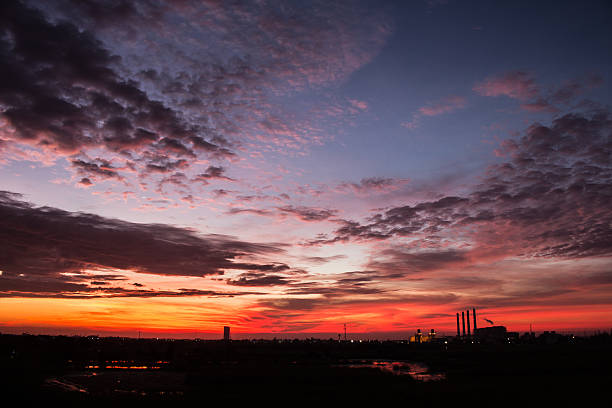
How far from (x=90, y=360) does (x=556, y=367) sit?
90368 millimetres

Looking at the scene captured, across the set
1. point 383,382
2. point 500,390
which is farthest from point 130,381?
point 500,390

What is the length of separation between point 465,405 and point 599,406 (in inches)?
410

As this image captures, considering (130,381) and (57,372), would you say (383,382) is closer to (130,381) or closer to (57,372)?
(130,381)

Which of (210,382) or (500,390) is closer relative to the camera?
(500,390)

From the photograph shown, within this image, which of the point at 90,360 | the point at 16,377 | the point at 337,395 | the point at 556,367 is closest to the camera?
the point at 337,395

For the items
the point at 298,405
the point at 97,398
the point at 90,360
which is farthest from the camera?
the point at 90,360

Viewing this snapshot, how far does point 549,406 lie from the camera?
Answer: 34.0 m

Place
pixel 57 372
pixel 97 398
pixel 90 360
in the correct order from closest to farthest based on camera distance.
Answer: pixel 97 398
pixel 57 372
pixel 90 360

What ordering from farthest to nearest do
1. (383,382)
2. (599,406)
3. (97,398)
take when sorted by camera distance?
(383,382) → (97,398) → (599,406)

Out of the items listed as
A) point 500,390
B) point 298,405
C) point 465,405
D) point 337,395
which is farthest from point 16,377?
point 500,390

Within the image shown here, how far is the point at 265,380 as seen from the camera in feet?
174

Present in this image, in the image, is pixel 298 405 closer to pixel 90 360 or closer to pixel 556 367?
pixel 556 367

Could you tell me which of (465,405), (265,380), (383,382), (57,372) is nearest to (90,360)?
(57,372)

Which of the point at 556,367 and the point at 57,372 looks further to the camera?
the point at 556,367
